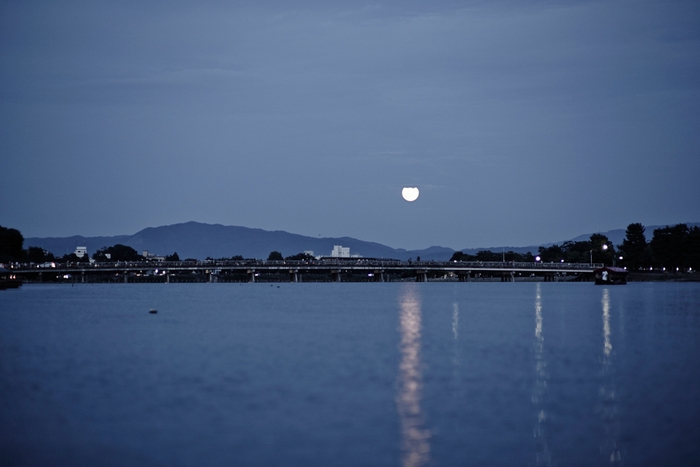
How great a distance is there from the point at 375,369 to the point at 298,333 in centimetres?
1762

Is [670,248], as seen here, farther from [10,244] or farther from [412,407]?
[412,407]

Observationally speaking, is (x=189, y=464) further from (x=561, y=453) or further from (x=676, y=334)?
(x=676, y=334)

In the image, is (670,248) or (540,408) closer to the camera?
(540,408)

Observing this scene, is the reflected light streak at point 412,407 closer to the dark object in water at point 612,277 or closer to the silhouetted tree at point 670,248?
the dark object in water at point 612,277

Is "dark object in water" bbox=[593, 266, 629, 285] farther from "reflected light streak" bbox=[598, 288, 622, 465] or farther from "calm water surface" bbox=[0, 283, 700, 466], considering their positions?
"reflected light streak" bbox=[598, 288, 622, 465]

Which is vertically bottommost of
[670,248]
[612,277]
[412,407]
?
[412,407]

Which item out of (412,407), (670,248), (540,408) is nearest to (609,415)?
(540,408)

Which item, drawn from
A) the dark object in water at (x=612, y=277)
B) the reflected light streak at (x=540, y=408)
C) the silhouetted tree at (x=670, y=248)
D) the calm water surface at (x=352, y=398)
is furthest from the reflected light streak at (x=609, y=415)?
the silhouetted tree at (x=670, y=248)

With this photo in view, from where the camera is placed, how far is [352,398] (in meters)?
24.3

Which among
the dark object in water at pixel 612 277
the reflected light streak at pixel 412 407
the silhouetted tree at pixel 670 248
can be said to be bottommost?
the reflected light streak at pixel 412 407

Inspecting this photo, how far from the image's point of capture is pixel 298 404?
23.4 metres

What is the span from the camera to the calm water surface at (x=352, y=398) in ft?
58.1

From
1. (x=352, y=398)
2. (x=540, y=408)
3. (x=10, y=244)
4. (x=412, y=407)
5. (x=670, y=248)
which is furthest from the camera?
(x=670, y=248)

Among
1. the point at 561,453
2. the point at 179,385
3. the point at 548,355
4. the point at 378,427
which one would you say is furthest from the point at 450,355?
the point at 561,453
